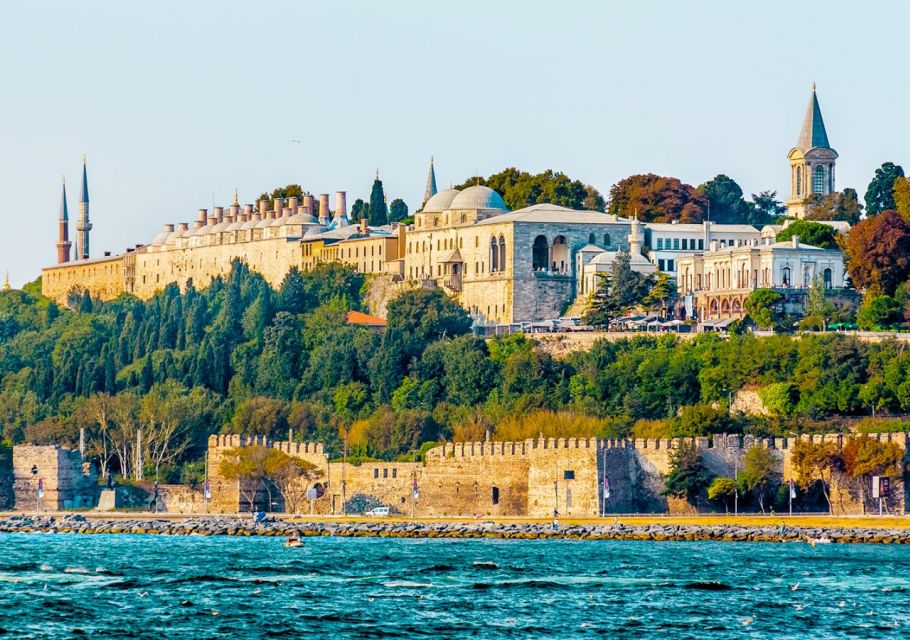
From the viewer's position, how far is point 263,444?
80.2 metres

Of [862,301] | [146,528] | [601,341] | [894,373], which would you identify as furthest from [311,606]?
[862,301]

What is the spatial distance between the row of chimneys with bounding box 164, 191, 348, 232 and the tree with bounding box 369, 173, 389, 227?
159 cm

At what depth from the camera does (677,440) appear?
73.5 meters

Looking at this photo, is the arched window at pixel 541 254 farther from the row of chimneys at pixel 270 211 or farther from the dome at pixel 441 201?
the row of chimneys at pixel 270 211

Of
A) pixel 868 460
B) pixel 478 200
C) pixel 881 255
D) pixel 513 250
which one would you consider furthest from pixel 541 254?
pixel 868 460

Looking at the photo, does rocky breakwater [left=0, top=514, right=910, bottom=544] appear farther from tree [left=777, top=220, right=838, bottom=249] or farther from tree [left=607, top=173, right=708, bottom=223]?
tree [left=607, top=173, right=708, bottom=223]

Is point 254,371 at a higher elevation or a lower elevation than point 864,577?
higher

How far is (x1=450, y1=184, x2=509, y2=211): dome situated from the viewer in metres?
109

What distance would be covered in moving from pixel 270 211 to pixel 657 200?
2089 centimetres

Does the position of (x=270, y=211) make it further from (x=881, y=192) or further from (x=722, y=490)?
(x=722, y=490)

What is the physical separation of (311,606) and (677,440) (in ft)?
81.6

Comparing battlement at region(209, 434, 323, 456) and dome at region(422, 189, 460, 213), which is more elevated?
dome at region(422, 189, 460, 213)

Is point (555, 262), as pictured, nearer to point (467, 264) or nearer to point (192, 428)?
point (467, 264)

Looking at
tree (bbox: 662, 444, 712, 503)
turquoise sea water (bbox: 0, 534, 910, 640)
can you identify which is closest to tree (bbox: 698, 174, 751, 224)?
tree (bbox: 662, 444, 712, 503)
